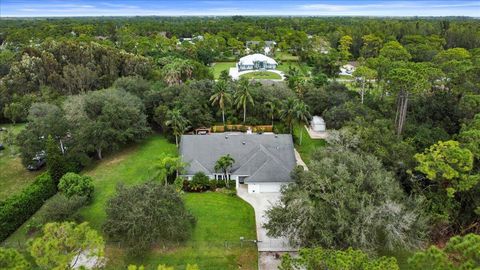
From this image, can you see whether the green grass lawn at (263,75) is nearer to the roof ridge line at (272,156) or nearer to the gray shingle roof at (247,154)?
the gray shingle roof at (247,154)

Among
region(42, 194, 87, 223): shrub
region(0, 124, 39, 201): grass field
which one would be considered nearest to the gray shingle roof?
region(42, 194, 87, 223): shrub

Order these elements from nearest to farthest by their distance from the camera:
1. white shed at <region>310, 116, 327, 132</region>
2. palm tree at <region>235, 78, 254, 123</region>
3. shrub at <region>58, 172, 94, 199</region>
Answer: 1. shrub at <region>58, 172, 94, 199</region>
2. palm tree at <region>235, 78, 254, 123</region>
3. white shed at <region>310, 116, 327, 132</region>

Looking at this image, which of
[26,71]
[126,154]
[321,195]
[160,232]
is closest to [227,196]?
[160,232]

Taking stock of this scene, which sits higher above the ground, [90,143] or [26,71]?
[26,71]

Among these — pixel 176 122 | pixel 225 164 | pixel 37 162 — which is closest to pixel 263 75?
pixel 176 122

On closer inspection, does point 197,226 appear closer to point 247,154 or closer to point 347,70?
point 247,154

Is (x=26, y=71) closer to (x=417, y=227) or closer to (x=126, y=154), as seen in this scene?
(x=126, y=154)

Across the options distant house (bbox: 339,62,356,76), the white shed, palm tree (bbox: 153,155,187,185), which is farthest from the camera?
distant house (bbox: 339,62,356,76)

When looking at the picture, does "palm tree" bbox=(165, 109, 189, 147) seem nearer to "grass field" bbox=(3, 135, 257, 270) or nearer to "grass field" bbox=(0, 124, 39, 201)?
"grass field" bbox=(3, 135, 257, 270)
